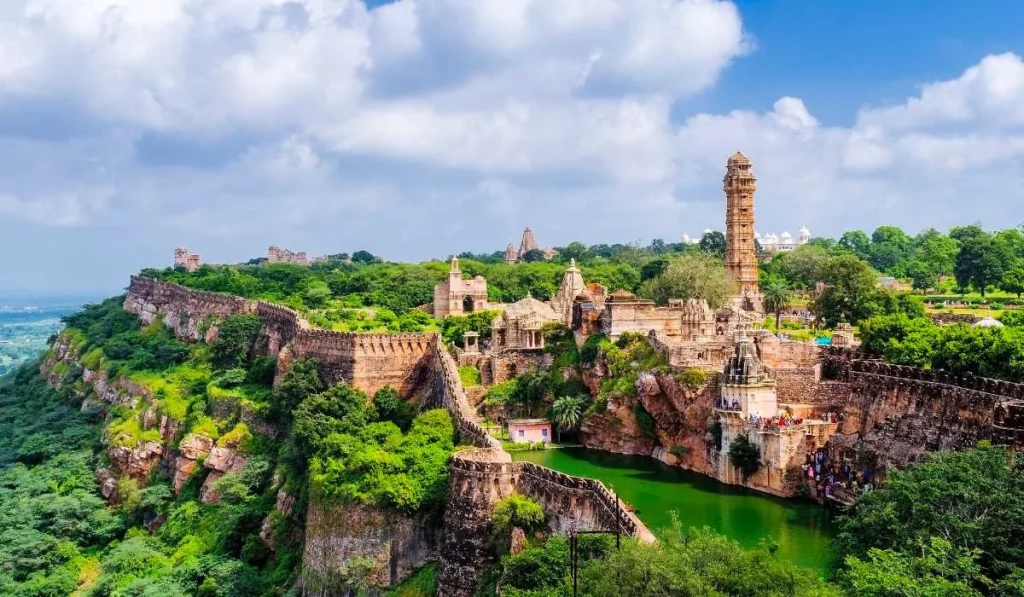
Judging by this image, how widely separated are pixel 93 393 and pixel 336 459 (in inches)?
1340

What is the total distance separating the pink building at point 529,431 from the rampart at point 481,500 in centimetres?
1537

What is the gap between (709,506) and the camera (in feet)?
107

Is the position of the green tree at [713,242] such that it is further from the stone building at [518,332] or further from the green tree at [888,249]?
the stone building at [518,332]

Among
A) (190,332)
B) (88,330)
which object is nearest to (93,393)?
(190,332)

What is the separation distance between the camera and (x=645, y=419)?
39.7 metres

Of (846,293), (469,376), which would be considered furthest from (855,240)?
(469,376)

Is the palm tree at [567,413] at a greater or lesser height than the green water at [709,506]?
greater

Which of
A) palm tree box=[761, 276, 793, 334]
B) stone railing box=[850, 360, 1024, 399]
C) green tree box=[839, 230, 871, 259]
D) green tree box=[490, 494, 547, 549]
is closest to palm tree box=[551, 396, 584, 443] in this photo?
stone railing box=[850, 360, 1024, 399]

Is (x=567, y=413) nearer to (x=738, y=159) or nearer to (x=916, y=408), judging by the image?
(x=916, y=408)

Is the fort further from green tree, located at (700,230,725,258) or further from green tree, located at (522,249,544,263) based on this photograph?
green tree, located at (522,249,544,263)

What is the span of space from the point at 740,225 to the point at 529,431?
110 feet

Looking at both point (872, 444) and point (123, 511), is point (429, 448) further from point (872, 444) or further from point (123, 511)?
point (123, 511)

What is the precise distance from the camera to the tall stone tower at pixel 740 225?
6819 cm

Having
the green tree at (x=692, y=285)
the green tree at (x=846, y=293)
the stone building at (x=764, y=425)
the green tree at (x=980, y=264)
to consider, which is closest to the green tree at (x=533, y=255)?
the green tree at (x=692, y=285)
